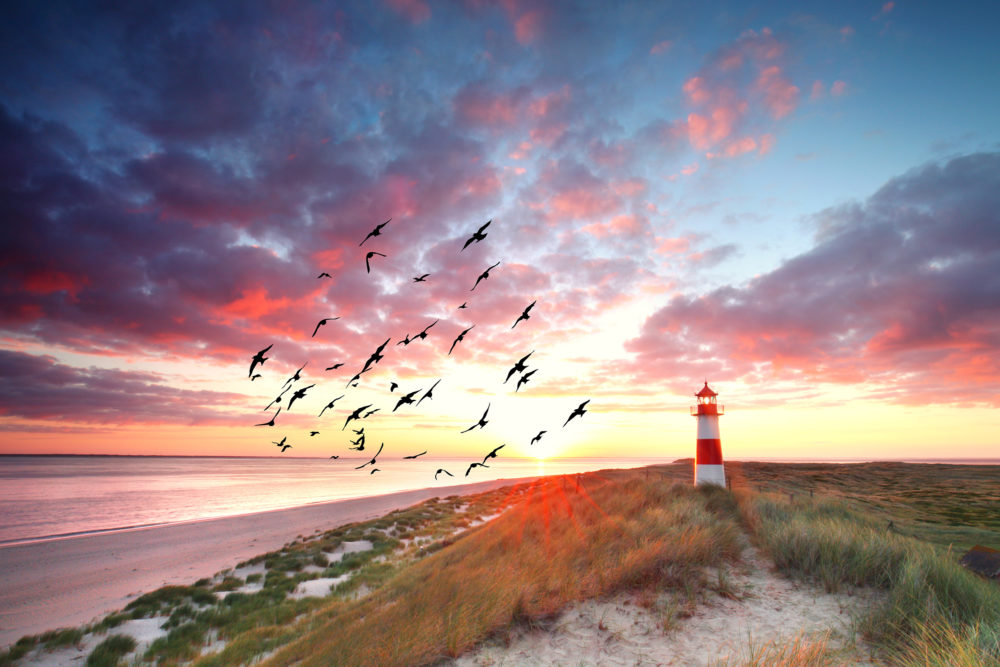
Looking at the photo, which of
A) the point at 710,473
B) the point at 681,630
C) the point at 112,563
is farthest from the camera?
the point at 112,563

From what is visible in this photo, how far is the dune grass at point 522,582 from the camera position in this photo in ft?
21.2

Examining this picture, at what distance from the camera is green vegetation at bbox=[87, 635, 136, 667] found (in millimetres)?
10602

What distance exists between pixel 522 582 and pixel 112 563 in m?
24.9

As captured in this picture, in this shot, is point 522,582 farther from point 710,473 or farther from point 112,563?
point 112,563

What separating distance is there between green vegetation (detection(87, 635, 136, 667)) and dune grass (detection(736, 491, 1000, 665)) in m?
15.4

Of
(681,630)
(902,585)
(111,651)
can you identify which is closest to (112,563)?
(111,651)

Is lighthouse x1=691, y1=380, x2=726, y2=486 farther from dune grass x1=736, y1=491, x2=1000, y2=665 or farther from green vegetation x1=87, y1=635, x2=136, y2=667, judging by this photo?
green vegetation x1=87, y1=635, x2=136, y2=667

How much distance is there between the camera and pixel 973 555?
9.70 m

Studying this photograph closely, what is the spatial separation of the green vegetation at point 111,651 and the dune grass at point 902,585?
1541 centimetres

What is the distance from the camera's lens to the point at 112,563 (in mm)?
21422

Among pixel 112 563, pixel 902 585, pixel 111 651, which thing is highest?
pixel 902 585

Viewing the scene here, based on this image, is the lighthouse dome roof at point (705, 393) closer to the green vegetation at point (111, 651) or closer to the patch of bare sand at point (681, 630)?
the patch of bare sand at point (681, 630)

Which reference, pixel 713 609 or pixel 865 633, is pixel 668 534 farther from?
pixel 865 633

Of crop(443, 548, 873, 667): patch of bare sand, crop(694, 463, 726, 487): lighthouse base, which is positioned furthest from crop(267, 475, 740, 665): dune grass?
crop(694, 463, 726, 487): lighthouse base
